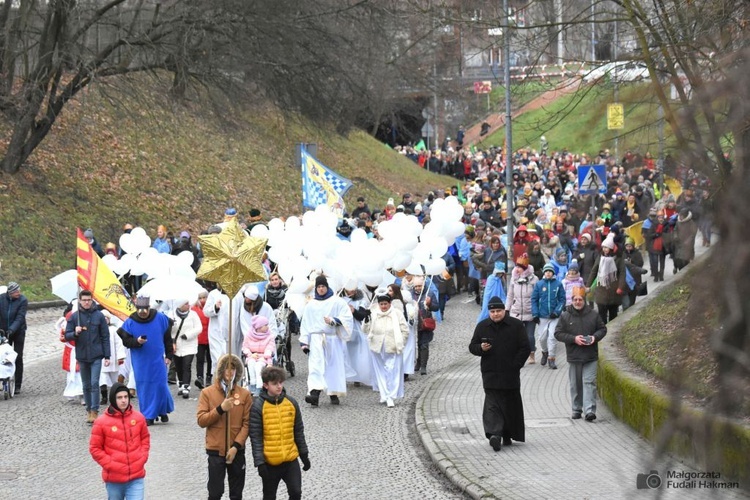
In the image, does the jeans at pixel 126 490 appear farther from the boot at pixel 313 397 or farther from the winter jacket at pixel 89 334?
the boot at pixel 313 397

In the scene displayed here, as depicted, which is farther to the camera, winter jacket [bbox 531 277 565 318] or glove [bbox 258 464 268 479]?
winter jacket [bbox 531 277 565 318]

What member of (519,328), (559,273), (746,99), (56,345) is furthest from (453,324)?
(746,99)

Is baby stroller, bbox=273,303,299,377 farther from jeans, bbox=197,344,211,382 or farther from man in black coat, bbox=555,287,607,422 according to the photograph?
man in black coat, bbox=555,287,607,422

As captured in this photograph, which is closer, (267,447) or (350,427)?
(267,447)

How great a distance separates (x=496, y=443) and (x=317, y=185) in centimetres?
1535

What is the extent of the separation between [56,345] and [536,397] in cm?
940

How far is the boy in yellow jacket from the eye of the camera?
9.66 metres

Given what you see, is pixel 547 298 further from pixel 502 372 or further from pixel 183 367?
pixel 502 372

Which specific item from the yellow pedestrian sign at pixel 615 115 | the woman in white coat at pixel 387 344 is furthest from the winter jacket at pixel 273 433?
the woman in white coat at pixel 387 344

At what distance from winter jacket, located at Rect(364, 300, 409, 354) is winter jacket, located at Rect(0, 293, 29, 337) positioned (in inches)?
187

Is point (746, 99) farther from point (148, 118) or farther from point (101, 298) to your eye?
point (148, 118)

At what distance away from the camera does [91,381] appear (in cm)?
1529

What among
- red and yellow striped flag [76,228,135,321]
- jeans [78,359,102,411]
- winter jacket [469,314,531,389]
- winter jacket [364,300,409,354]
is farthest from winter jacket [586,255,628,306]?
jeans [78,359,102,411]

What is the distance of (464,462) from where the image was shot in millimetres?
12586
